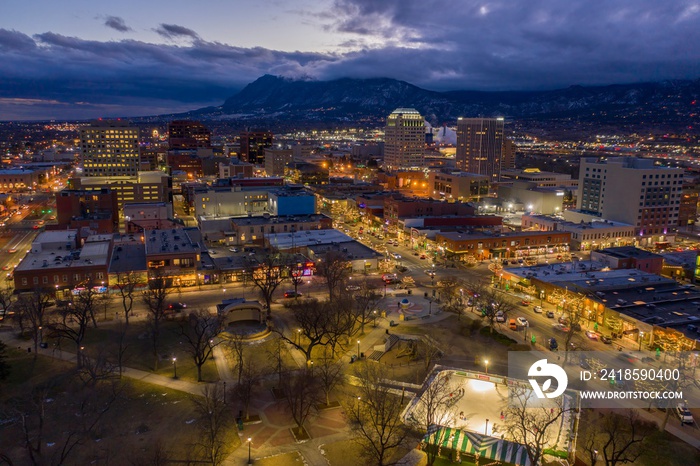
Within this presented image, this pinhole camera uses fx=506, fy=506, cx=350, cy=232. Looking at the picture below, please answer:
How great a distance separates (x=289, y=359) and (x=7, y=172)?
114061 millimetres

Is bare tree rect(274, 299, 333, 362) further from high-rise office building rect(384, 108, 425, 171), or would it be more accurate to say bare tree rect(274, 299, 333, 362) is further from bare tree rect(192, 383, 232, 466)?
high-rise office building rect(384, 108, 425, 171)

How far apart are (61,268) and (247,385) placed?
3050cm

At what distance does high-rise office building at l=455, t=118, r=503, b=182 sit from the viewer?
119125 mm

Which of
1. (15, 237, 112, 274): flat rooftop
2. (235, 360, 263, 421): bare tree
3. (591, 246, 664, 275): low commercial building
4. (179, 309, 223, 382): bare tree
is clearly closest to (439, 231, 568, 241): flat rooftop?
(591, 246, 664, 275): low commercial building

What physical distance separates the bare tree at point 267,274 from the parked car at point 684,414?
91.8ft

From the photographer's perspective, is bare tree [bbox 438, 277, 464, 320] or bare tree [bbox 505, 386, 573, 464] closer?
bare tree [bbox 505, 386, 573, 464]

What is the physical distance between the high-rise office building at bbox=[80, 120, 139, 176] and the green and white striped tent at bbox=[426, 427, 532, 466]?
325 feet

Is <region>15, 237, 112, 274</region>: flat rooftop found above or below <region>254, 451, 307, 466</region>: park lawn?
above

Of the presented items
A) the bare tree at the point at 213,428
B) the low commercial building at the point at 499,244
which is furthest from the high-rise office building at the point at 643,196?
the bare tree at the point at 213,428

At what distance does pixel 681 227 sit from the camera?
249 ft

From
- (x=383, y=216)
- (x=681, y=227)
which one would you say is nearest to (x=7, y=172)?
(x=383, y=216)

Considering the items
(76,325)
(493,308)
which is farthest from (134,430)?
(493,308)

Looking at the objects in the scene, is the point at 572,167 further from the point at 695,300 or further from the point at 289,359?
the point at 289,359

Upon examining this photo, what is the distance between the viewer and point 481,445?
77.9ft
